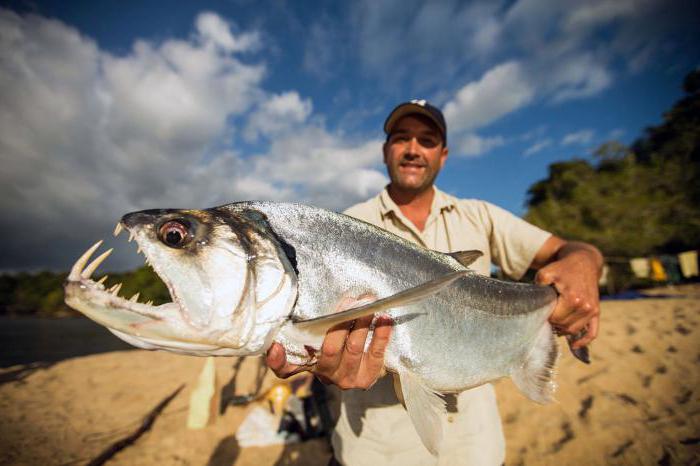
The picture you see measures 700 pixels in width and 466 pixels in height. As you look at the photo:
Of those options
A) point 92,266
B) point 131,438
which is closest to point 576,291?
point 92,266

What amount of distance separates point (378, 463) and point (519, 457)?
2.54 m

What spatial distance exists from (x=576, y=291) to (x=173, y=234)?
2324 millimetres

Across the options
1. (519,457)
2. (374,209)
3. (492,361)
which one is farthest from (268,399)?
(492,361)

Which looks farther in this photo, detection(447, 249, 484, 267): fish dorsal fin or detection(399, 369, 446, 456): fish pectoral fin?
detection(447, 249, 484, 267): fish dorsal fin

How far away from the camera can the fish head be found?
1274 mm

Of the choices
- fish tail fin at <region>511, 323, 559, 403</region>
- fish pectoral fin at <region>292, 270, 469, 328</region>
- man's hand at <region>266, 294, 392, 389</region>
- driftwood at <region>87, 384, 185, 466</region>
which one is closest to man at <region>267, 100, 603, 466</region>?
man's hand at <region>266, 294, 392, 389</region>

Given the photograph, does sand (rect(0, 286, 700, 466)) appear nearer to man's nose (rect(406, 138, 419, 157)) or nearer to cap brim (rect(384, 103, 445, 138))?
man's nose (rect(406, 138, 419, 157))

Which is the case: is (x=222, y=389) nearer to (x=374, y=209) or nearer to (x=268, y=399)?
(x=268, y=399)

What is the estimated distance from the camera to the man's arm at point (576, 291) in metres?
2.02

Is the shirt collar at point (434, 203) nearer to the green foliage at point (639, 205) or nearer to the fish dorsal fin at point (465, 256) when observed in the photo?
the fish dorsal fin at point (465, 256)

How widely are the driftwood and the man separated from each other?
359 centimetres

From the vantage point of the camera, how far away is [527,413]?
4.38 meters

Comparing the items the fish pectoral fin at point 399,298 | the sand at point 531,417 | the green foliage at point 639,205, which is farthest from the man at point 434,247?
the green foliage at point 639,205

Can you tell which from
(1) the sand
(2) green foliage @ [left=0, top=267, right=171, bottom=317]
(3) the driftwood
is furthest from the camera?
(2) green foliage @ [left=0, top=267, right=171, bottom=317]
